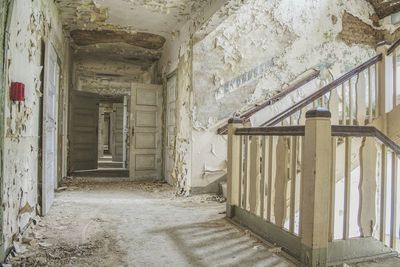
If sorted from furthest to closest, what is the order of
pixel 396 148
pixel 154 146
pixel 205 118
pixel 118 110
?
pixel 118 110 → pixel 154 146 → pixel 205 118 → pixel 396 148

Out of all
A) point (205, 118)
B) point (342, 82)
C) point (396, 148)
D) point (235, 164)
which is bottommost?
point (235, 164)

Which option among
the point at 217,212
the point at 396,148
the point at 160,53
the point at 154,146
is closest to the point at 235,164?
the point at 217,212

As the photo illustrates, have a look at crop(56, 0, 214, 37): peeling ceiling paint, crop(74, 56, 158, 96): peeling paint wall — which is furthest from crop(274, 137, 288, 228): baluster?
crop(74, 56, 158, 96): peeling paint wall

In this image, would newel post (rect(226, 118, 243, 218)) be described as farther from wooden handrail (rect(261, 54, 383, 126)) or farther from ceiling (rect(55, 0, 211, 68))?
ceiling (rect(55, 0, 211, 68))

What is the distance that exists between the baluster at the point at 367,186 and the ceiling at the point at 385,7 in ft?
13.4

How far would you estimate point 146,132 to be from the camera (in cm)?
619

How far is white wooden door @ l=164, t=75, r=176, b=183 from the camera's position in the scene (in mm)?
5545

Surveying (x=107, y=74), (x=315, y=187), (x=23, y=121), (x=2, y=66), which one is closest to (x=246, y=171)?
(x=315, y=187)

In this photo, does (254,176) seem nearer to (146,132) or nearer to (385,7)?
(146,132)

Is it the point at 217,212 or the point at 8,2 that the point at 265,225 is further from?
the point at 8,2

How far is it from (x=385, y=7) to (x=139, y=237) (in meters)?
5.34

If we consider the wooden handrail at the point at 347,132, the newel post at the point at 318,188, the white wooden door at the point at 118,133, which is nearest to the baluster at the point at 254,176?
the wooden handrail at the point at 347,132

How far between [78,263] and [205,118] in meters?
2.80

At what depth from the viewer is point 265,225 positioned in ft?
8.32
